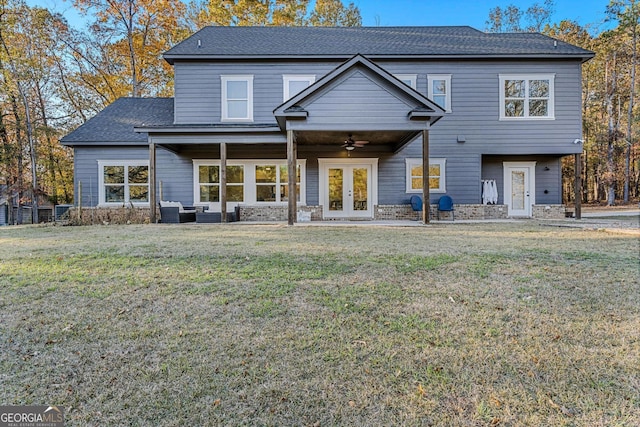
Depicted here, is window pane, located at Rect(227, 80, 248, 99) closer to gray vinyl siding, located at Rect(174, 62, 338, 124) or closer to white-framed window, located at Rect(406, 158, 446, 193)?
gray vinyl siding, located at Rect(174, 62, 338, 124)

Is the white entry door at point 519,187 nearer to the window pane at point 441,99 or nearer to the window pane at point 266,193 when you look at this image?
the window pane at point 441,99

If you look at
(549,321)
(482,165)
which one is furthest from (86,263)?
(482,165)

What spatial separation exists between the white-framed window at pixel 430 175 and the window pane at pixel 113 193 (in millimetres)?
11648

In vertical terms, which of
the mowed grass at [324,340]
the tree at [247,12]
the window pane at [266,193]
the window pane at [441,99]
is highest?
the tree at [247,12]

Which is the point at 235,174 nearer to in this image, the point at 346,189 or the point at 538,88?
the point at 346,189

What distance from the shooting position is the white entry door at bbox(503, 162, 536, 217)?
1461 centimetres

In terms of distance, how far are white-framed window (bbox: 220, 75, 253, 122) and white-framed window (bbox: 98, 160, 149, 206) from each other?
409 cm

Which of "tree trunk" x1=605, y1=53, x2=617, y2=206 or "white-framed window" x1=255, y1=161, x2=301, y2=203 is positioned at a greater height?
"tree trunk" x1=605, y1=53, x2=617, y2=206

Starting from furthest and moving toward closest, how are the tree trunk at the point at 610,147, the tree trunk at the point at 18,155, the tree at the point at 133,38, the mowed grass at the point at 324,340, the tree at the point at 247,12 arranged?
the tree trunk at the point at 610,147, the tree at the point at 247,12, the tree at the point at 133,38, the tree trunk at the point at 18,155, the mowed grass at the point at 324,340

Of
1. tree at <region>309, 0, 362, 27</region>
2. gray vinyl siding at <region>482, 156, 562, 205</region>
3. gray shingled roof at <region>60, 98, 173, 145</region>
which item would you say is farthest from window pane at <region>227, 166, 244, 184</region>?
tree at <region>309, 0, 362, 27</region>

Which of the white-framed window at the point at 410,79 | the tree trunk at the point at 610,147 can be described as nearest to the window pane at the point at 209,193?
the white-framed window at the point at 410,79

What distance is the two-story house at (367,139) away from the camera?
13.8 m

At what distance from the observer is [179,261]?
16.8 ft

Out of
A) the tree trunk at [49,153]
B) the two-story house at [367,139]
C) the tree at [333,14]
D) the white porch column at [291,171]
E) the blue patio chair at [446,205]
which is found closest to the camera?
the white porch column at [291,171]
